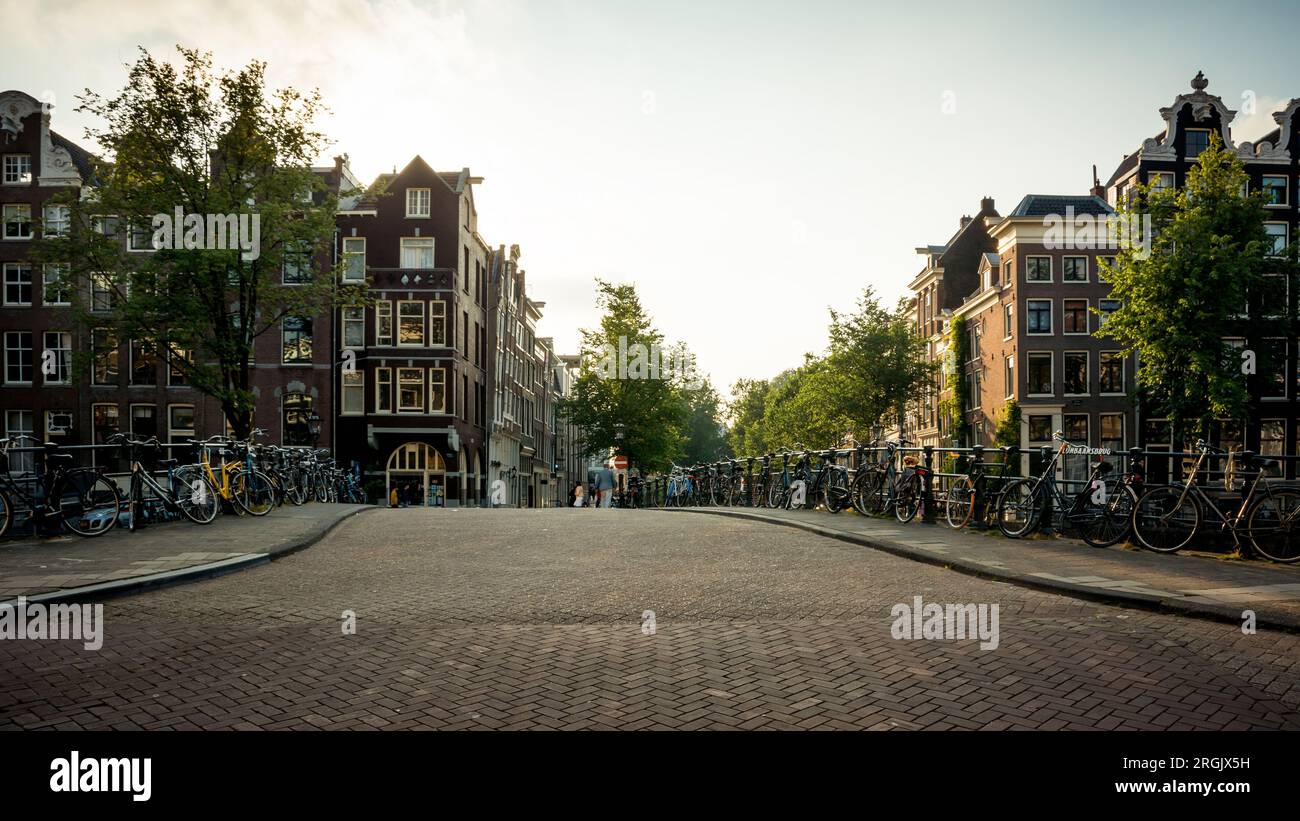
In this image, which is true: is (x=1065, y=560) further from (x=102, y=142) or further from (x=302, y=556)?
(x=102, y=142)

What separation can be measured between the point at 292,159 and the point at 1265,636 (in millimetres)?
25069

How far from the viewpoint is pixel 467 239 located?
168ft

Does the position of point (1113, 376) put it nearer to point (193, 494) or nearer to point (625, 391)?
point (625, 391)

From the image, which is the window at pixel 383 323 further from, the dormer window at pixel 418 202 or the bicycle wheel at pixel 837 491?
the bicycle wheel at pixel 837 491

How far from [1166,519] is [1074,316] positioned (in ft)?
134

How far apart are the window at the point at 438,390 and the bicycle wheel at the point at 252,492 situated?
96.3 ft

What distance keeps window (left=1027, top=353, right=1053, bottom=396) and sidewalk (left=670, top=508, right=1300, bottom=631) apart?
1475 inches

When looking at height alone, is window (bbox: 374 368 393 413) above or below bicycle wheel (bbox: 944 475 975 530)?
above

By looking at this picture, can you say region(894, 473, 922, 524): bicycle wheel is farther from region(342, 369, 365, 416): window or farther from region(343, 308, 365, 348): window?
region(343, 308, 365, 348): window

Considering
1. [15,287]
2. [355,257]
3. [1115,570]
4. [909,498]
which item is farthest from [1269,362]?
[15,287]

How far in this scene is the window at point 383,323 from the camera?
155 feet

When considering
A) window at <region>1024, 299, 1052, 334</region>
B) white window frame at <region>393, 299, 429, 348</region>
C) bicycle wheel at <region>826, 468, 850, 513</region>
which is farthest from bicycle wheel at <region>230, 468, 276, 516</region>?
window at <region>1024, 299, 1052, 334</region>

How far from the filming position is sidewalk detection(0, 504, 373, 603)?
336 inches
